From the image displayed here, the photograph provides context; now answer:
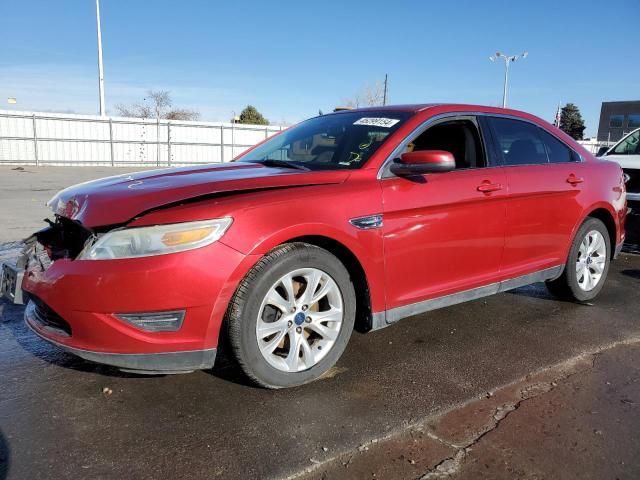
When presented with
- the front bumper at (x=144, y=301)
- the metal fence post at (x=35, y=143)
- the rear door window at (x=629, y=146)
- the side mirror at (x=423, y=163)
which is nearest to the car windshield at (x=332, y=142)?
the side mirror at (x=423, y=163)

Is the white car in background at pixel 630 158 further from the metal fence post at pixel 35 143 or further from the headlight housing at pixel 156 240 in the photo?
the metal fence post at pixel 35 143

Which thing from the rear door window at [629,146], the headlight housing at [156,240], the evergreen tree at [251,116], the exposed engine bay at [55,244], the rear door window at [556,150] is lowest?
the exposed engine bay at [55,244]

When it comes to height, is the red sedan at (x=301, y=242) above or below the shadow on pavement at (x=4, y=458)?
above

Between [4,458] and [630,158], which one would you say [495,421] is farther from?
[630,158]

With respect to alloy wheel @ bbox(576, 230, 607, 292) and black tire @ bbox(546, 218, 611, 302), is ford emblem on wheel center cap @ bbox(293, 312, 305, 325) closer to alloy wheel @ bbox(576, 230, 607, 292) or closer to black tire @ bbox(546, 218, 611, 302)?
black tire @ bbox(546, 218, 611, 302)

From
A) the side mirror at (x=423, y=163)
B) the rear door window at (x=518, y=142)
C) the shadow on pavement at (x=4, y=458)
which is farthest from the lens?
the rear door window at (x=518, y=142)

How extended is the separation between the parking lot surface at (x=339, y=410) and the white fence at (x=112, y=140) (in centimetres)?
2064

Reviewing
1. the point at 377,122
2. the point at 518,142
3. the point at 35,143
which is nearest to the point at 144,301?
the point at 377,122

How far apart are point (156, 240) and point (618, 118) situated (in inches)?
3213

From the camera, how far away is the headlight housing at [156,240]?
8.18 ft

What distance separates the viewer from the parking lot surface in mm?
2268

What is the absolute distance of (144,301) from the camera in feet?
8.08

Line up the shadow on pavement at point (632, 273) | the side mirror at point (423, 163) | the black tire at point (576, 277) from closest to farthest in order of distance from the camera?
the side mirror at point (423, 163), the black tire at point (576, 277), the shadow on pavement at point (632, 273)

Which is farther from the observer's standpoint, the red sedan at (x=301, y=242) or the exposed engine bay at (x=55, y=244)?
the exposed engine bay at (x=55, y=244)
